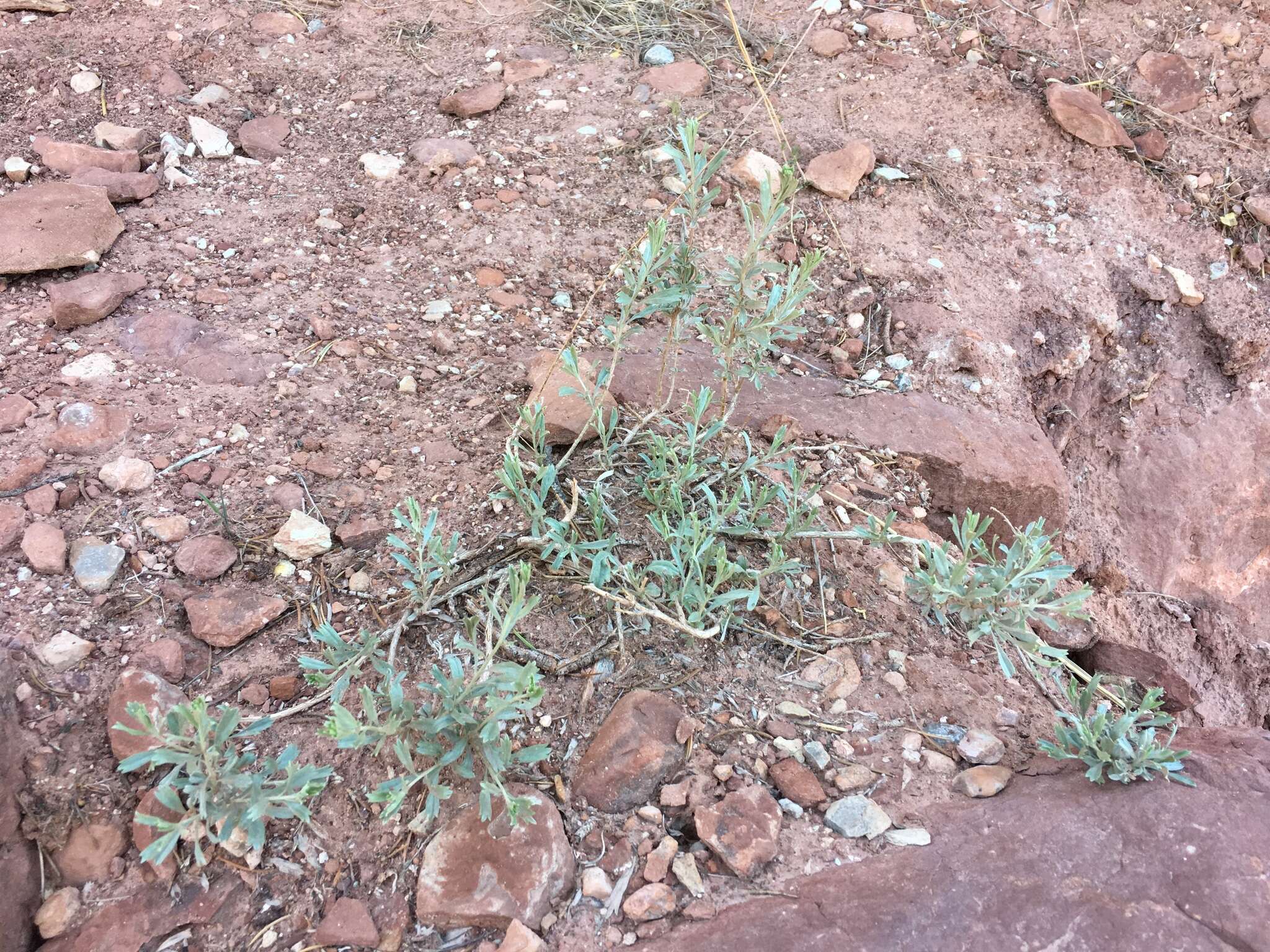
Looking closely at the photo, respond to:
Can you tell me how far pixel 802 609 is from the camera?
2.11 meters

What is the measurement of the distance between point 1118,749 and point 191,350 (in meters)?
2.38

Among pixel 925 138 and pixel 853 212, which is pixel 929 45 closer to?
pixel 925 138

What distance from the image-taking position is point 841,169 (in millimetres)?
3260

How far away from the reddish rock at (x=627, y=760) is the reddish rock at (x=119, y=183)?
7.66 ft

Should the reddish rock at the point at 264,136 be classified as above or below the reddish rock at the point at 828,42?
below

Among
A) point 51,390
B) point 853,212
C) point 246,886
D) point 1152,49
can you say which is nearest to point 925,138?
point 853,212

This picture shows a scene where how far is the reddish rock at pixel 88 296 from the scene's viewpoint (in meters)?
2.46

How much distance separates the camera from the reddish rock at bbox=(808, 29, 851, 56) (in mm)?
3738

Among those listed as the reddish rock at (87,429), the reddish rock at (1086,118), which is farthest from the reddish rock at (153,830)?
the reddish rock at (1086,118)

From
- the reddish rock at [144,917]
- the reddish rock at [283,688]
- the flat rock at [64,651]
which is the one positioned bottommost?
the reddish rock at [144,917]

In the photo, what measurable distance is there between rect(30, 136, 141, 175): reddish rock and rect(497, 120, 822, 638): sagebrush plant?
1773 mm

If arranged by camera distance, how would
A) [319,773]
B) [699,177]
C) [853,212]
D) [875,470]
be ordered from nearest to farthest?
[319,773], [699,177], [875,470], [853,212]

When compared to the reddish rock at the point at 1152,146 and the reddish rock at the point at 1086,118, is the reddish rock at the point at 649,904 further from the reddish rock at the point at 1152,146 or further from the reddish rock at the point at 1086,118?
the reddish rock at the point at 1152,146

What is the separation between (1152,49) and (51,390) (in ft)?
13.7
